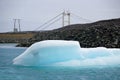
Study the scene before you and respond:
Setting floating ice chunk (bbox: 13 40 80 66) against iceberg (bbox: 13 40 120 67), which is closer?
floating ice chunk (bbox: 13 40 80 66)

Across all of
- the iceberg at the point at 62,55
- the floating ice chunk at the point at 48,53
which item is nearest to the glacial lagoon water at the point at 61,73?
the iceberg at the point at 62,55

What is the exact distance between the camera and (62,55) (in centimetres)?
2598

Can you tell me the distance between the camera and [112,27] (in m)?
78.2

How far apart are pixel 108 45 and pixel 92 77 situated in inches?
1946

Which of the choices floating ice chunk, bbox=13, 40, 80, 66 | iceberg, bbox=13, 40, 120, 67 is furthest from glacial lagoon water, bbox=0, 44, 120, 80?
floating ice chunk, bbox=13, 40, 80, 66

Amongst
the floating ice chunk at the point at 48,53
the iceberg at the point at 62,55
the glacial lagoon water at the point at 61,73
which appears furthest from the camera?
the iceberg at the point at 62,55

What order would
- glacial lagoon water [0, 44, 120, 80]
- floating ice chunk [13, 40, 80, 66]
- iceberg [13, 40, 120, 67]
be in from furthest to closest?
iceberg [13, 40, 120, 67] → floating ice chunk [13, 40, 80, 66] → glacial lagoon water [0, 44, 120, 80]

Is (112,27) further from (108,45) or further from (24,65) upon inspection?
(24,65)

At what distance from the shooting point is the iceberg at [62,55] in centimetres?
2525

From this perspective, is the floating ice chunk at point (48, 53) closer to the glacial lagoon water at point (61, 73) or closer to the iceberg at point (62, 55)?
the iceberg at point (62, 55)

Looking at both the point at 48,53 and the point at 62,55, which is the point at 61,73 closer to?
the point at 48,53

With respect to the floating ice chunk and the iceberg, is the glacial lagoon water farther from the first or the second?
the floating ice chunk

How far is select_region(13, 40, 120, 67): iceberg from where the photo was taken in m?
25.2

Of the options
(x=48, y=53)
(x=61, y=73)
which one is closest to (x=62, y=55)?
(x=48, y=53)
